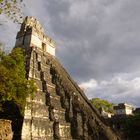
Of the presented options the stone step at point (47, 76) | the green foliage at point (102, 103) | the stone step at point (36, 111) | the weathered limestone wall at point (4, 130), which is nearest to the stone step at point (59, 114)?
the stone step at point (36, 111)

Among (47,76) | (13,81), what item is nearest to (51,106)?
(47,76)

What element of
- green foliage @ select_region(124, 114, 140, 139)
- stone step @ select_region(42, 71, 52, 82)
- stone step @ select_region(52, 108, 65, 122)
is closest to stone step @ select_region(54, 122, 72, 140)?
stone step @ select_region(52, 108, 65, 122)

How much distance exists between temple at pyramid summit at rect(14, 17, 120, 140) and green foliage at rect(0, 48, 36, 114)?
7.58 ft

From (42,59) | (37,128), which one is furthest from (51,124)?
(42,59)

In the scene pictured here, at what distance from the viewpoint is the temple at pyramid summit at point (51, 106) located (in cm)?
2220

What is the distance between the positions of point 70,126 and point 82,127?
1211 millimetres

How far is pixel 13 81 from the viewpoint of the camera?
17953 millimetres

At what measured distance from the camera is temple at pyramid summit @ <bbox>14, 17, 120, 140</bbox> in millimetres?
22203

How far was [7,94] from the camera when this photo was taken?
17578mm

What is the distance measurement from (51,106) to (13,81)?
25.3 ft

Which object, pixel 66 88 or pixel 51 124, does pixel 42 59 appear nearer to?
pixel 66 88

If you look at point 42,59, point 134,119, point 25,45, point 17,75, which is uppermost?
point 25,45

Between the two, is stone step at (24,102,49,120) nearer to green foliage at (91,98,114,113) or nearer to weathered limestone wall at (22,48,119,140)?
weathered limestone wall at (22,48,119,140)

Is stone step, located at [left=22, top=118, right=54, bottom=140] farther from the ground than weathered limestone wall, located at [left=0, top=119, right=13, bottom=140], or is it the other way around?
stone step, located at [left=22, top=118, right=54, bottom=140]
